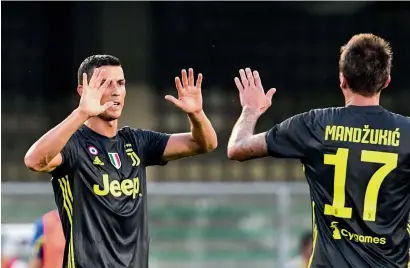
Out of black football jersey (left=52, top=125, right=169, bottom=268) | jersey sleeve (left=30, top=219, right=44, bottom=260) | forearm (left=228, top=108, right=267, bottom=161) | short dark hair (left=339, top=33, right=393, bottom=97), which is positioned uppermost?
short dark hair (left=339, top=33, right=393, bottom=97)

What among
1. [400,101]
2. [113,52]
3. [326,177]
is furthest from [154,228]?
[326,177]

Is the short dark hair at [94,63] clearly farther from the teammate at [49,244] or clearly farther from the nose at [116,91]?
the teammate at [49,244]

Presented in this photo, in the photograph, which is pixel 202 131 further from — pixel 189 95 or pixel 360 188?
pixel 360 188

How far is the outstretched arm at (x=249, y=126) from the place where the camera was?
19.1 feet

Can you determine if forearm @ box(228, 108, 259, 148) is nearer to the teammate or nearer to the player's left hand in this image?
the player's left hand

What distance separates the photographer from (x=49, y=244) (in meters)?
8.45

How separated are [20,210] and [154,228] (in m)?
1.37

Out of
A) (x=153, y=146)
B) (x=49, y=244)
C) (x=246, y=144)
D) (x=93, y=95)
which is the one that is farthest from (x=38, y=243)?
(x=246, y=144)

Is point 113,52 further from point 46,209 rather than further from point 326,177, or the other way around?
point 326,177

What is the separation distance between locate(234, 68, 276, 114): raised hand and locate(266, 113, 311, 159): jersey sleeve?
23 centimetres

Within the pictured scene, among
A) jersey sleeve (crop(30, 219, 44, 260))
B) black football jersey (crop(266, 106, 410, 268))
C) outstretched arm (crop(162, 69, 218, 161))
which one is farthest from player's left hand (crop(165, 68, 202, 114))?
jersey sleeve (crop(30, 219, 44, 260))

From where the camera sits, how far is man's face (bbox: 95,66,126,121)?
6.32m

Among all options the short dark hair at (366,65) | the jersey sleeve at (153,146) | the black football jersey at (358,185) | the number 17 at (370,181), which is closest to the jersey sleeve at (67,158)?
the jersey sleeve at (153,146)

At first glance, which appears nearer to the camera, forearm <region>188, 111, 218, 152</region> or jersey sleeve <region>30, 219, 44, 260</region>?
forearm <region>188, 111, 218, 152</region>
